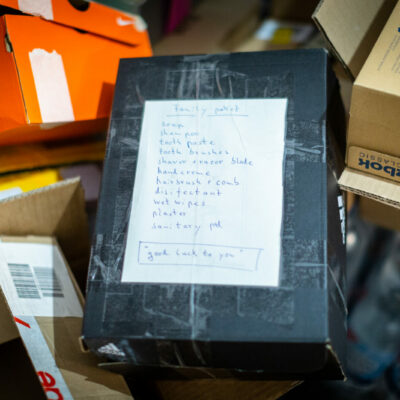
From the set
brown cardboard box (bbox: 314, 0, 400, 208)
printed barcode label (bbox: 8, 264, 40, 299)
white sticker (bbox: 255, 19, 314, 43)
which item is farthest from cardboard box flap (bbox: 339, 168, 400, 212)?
white sticker (bbox: 255, 19, 314, 43)

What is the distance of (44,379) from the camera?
2.27ft

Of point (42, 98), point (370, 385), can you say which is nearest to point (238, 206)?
point (42, 98)

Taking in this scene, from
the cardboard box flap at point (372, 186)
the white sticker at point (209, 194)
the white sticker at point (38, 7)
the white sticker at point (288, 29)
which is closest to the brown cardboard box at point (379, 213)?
the cardboard box flap at point (372, 186)

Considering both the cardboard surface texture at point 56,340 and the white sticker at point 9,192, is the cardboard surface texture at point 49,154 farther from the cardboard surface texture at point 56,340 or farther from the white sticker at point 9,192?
the cardboard surface texture at point 56,340

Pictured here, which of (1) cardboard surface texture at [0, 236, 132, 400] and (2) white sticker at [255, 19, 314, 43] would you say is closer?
(1) cardboard surface texture at [0, 236, 132, 400]

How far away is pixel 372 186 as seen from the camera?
675mm

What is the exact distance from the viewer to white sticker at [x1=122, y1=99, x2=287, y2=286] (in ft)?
1.95

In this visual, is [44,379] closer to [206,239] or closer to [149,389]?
[149,389]

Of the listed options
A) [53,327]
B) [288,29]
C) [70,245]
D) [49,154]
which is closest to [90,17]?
[49,154]

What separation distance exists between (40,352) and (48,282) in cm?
11

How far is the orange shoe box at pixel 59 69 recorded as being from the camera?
2.30ft

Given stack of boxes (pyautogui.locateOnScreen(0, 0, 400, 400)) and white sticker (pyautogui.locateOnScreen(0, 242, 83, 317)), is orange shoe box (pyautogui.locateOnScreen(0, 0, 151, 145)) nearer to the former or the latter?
stack of boxes (pyautogui.locateOnScreen(0, 0, 400, 400))

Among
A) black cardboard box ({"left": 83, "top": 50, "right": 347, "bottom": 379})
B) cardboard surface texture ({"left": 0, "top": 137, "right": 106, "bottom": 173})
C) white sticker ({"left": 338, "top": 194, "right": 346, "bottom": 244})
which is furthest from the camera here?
cardboard surface texture ({"left": 0, "top": 137, "right": 106, "bottom": 173})

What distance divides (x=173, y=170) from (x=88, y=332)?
10.5 inches
